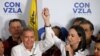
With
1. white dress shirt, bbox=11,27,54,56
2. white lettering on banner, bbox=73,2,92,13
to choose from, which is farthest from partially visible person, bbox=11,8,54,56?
white lettering on banner, bbox=73,2,92,13

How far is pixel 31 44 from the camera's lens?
2.07 meters

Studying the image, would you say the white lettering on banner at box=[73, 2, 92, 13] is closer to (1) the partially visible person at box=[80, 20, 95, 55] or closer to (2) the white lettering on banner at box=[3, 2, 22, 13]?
(1) the partially visible person at box=[80, 20, 95, 55]

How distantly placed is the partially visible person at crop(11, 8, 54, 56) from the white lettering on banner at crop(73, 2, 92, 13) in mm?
642

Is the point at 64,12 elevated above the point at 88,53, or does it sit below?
above

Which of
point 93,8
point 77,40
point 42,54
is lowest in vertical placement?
point 42,54

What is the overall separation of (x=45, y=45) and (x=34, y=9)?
0.47m

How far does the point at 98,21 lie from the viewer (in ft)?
8.94

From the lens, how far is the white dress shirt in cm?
210

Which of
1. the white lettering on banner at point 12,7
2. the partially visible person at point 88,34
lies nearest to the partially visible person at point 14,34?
the white lettering on banner at point 12,7

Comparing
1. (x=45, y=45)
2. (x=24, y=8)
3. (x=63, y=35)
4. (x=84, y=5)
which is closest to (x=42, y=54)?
(x=45, y=45)

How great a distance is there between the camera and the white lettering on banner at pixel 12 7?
2555 millimetres

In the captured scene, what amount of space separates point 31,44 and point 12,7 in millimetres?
642

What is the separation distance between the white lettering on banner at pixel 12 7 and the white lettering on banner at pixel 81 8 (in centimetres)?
57

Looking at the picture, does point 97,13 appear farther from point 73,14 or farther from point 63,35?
point 63,35
